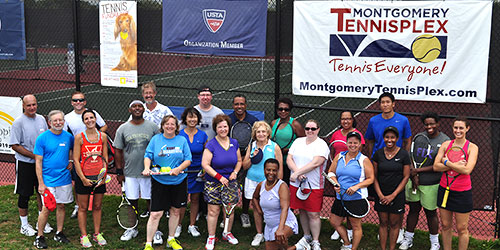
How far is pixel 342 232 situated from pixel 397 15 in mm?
3352

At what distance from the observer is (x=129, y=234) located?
26.1 feet

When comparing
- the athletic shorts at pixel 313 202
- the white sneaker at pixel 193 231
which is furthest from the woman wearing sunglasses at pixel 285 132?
the white sneaker at pixel 193 231

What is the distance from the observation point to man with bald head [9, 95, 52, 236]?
7848 mm

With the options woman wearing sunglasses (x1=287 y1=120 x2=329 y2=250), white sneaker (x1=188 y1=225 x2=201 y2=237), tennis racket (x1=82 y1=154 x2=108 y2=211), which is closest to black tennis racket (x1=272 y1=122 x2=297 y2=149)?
woman wearing sunglasses (x1=287 y1=120 x2=329 y2=250)

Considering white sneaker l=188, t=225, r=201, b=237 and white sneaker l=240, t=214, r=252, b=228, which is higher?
white sneaker l=240, t=214, r=252, b=228

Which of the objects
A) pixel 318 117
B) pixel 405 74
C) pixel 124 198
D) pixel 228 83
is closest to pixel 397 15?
pixel 405 74

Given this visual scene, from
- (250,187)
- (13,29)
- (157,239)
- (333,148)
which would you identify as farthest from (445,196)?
(13,29)

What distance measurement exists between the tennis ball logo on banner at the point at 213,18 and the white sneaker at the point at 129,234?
3505mm

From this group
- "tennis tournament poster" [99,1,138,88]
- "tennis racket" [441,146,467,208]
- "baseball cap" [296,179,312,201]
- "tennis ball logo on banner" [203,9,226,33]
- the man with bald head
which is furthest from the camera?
"tennis tournament poster" [99,1,138,88]

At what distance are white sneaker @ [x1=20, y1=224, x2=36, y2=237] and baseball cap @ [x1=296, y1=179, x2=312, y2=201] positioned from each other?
4109mm

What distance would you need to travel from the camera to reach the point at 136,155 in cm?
760

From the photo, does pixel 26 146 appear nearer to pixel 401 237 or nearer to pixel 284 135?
pixel 284 135

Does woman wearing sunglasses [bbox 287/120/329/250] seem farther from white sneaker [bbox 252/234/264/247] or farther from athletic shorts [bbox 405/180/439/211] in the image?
athletic shorts [bbox 405/180/439/211]

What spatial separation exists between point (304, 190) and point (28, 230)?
429 centimetres
